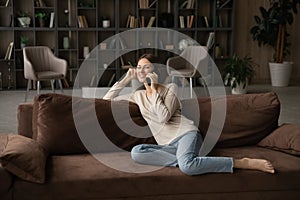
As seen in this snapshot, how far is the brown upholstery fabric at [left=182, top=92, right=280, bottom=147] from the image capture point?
3.40m

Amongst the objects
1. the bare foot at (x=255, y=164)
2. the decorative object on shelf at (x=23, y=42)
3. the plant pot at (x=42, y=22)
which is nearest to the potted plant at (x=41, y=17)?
the plant pot at (x=42, y=22)

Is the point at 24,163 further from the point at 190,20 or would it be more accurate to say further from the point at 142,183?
the point at 190,20

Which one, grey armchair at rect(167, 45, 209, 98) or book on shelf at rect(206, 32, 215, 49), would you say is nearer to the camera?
grey armchair at rect(167, 45, 209, 98)

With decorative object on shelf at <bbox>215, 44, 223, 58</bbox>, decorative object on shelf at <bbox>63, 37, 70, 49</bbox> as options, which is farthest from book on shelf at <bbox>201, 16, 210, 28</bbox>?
decorative object on shelf at <bbox>63, 37, 70, 49</bbox>

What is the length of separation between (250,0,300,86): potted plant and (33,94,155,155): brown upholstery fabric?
19.7ft

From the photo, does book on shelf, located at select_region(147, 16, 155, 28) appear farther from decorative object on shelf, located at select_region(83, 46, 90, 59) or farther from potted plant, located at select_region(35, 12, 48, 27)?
potted plant, located at select_region(35, 12, 48, 27)

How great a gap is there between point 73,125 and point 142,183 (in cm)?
67

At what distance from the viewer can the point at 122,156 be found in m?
3.15

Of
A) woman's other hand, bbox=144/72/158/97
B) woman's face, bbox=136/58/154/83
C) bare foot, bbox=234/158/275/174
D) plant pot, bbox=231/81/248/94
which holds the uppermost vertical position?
woman's face, bbox=136/58/154/83

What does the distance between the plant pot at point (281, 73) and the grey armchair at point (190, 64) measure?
1425 millimetres

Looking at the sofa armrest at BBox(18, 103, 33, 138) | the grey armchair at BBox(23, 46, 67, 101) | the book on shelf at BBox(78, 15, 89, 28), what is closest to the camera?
the sofa armrest at BBox(18, 103, 33, 138)

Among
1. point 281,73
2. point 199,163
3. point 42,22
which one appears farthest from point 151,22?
point 199,163

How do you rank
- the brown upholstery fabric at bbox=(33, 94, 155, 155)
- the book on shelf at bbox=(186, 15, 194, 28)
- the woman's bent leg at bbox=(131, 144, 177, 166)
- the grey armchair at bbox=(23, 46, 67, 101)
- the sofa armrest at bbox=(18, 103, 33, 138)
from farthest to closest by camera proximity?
the book on shelf at bbox=(186, 15, 194, 28)
the grey armchair at bbox=(23, 46, 67, 101)
the sofa armrest at bbox=(18, 103, 33, 138)
the brown upholstery fabric at bbox=(33, 94, 155, 155)
the woman's bent leg at bbox=(131, 144, 177, 166)

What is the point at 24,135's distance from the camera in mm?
3334
